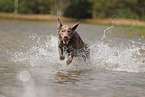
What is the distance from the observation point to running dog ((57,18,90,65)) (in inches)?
343

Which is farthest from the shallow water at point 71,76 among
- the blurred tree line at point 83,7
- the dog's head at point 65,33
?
the blurred tree line at point 83,7

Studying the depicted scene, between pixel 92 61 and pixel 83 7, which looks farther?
pixel 83 7

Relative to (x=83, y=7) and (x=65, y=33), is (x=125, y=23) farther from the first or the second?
(x=65, y=33)

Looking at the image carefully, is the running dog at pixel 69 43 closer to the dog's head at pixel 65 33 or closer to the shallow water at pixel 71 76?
the dog's head at pixel 65 33

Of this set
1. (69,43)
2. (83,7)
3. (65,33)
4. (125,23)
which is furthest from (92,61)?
(83,7)

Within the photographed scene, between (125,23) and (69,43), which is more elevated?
(69,43)

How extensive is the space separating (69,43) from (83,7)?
2786 inches

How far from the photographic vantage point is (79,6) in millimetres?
77125

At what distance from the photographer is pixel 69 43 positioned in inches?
356

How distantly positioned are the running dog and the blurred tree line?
6574 cm

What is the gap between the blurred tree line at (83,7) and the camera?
76.6 meters

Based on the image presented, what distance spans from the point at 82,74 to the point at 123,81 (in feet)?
4.40

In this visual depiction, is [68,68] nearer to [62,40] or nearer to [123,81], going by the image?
[62,40]

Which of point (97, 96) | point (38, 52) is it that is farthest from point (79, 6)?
point (97, 96)
